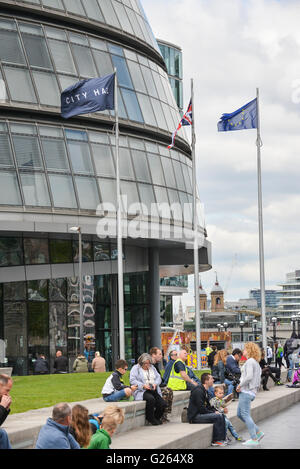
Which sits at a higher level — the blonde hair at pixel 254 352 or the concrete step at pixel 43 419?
the blonde hair at pixel 254 352

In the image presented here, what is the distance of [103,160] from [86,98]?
6942mm

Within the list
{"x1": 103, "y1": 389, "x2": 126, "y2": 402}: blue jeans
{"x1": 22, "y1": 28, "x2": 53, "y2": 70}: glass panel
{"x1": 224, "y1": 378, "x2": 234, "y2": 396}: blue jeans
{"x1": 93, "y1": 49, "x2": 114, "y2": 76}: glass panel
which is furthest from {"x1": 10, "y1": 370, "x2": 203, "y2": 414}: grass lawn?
{"x1": 93, "y1": 49, "x2": 114, "y2": 76}: glass panel

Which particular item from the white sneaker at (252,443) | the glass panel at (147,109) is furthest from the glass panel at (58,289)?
the white sneaker at (252,443)

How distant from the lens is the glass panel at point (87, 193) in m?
34.8

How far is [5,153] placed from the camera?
32938mm

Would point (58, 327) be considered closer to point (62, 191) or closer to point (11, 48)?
point (62, 191)

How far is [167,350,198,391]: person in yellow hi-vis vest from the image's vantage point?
59.1 feet

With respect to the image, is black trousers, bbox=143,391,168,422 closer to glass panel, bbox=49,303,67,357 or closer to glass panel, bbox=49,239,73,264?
glass panel, bbox=49,239,73,264

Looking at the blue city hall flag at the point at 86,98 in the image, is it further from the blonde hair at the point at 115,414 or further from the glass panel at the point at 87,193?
the blonde hair at the point at 115,414

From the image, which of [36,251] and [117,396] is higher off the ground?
[36,251]

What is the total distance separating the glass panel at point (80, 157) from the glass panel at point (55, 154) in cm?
37

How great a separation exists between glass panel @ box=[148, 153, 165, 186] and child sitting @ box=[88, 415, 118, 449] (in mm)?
29119

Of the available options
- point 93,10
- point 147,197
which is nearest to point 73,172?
point 147,197
